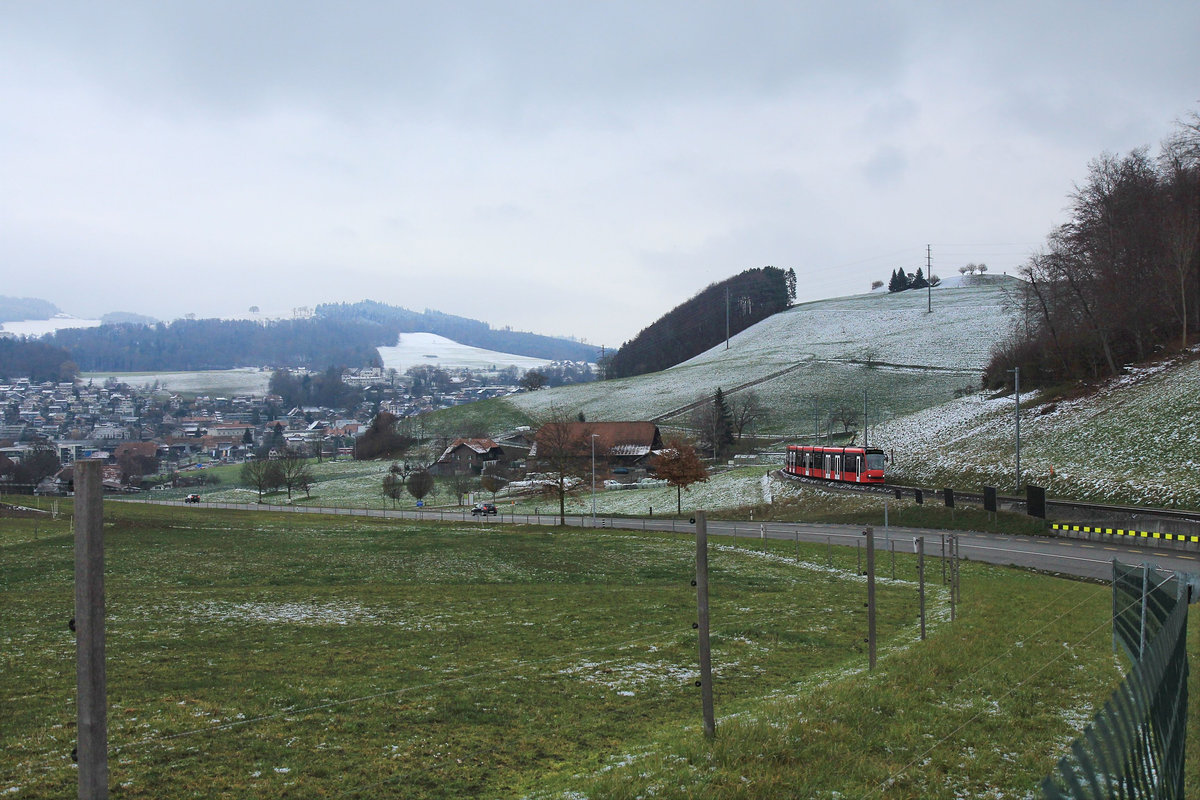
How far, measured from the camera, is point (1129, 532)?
1523 inches

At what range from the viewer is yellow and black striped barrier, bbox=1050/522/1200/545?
35.7 m

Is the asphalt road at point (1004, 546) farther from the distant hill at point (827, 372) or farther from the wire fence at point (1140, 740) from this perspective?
the distant hill at point (827, 372)

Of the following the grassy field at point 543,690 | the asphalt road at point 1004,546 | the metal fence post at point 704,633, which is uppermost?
the metal fence post at point 704,633

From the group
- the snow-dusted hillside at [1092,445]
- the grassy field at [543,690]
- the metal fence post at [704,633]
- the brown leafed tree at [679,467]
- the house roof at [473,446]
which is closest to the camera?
the grassy field at [543,690]

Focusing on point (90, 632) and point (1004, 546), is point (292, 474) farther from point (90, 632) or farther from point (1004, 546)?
point (90, 632)

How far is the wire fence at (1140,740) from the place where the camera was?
4312 mm

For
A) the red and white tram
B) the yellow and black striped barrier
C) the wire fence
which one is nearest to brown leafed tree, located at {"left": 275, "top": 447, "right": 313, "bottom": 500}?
the red and white tram

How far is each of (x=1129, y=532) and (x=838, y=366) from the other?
10212 centimetres

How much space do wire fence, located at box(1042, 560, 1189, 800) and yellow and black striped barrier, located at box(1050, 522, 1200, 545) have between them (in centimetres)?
3162

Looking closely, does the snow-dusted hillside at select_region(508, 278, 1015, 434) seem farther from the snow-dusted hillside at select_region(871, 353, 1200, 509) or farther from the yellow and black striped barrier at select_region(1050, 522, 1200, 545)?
the yellow and black striped barrier at select_region(1050, 522, 1200, 545)

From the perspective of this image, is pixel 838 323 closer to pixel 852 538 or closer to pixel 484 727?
pixel 852 538

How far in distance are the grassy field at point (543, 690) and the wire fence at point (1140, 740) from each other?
1.54 meters

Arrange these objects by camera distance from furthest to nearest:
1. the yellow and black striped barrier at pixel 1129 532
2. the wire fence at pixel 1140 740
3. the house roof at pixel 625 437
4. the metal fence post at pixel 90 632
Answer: the house roof at pixel 625 437 < the yellow and black striped barrier at pixel 1129 532 < the metal fence post at pixel 90 632 < the wire fence at pixel 1140 740

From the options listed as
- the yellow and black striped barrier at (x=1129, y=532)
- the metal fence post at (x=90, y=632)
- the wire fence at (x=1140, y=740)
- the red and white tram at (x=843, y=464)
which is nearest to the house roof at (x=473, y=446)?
the red and white tram at (x=843, y=464)
